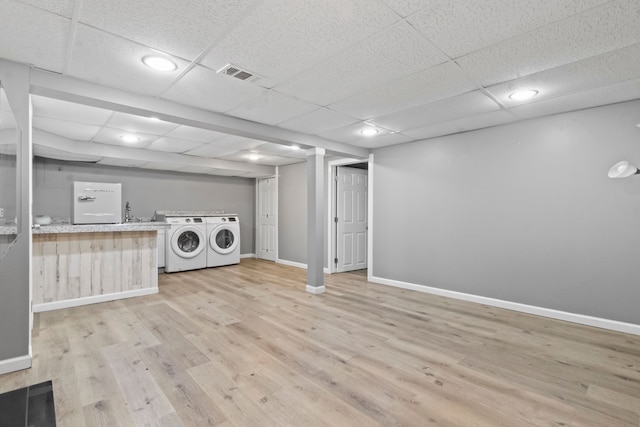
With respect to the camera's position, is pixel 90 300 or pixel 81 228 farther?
pixel 90 300

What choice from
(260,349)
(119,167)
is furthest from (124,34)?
(119,167)

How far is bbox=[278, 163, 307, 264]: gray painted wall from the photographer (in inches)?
254

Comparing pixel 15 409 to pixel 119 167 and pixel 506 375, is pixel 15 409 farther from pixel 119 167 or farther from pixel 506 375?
pixel 119 167

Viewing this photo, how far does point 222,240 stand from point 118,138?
2.82 m

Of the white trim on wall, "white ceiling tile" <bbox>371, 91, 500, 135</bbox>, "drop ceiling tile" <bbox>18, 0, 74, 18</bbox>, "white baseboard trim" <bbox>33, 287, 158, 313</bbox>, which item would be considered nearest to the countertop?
"white baseboard trim" <bbox>33, 287, 158, 313</bbox>

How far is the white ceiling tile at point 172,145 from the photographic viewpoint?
466 centimetres

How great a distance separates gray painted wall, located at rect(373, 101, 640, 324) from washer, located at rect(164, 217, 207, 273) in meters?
3.81

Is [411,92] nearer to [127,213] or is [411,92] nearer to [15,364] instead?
[15,364]

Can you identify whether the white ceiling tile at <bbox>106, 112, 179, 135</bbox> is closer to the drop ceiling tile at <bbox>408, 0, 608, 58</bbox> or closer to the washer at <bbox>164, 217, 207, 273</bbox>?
the washer at <bbox>164, 217, 207, 273</bbox>

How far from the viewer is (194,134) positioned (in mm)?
4281

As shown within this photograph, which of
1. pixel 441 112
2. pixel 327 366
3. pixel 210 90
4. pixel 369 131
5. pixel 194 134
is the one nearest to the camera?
pixel 327 366

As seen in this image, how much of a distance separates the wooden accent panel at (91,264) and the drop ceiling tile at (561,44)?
4.41 meters

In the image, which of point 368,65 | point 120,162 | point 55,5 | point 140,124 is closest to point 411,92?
point 368,65

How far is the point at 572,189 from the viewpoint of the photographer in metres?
3.27
